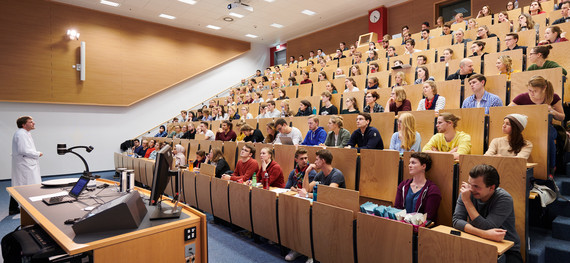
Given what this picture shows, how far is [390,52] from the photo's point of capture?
178 inches

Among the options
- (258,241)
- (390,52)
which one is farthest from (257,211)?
(390,52)

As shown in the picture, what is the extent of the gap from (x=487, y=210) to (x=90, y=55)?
7.09 m

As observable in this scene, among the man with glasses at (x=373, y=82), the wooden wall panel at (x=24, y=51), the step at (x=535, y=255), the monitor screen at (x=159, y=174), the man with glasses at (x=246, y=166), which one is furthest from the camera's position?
the wooden wall panel at (x=24, y=51)

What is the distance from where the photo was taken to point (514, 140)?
173 centimetres

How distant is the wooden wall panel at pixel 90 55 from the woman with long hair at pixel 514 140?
22.3 ft

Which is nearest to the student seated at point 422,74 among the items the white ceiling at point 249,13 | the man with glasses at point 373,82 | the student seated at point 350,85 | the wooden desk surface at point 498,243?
the man with glasses at point 373,82

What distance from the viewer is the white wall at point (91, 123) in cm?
537

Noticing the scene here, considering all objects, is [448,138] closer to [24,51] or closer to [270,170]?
[270,170]

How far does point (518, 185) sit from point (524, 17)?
315 cm

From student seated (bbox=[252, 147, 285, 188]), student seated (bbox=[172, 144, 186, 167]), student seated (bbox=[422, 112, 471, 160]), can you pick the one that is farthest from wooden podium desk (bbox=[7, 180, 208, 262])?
student seated (bbox=[172, 144, 186, 167])

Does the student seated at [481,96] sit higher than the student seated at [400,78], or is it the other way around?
the student seated at [400,78]

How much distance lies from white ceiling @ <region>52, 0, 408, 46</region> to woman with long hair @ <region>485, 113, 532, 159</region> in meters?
5.23

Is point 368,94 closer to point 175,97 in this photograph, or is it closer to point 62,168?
point 175,97

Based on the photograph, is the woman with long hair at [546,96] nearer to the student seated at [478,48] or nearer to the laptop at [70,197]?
the student seated at [478,48]
